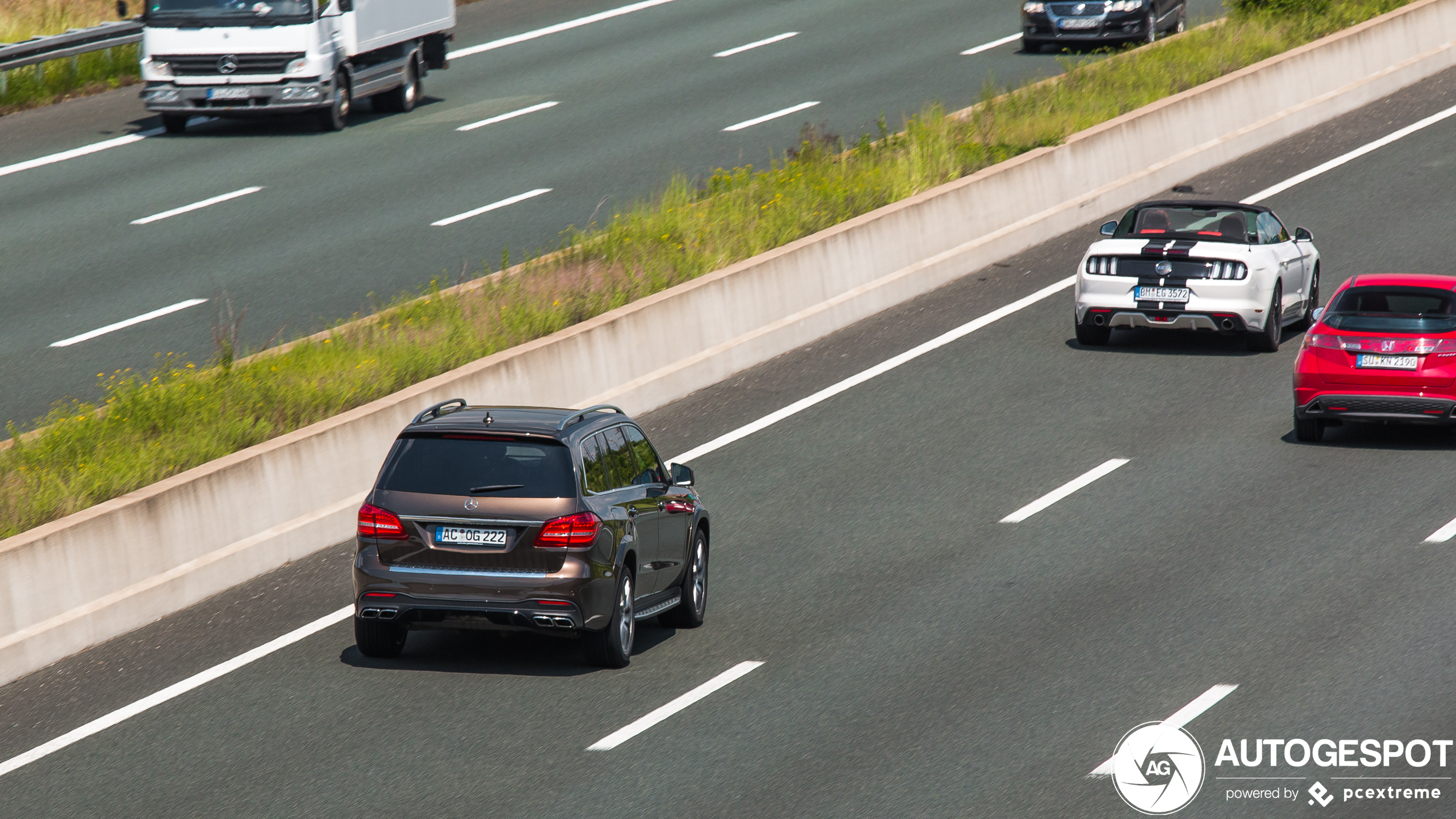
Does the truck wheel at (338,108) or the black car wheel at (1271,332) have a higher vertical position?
the truck wheel at (338,108)

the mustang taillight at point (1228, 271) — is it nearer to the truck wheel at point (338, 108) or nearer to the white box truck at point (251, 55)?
the white box truck at point (251, 55)

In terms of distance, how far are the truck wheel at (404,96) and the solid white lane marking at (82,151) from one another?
2.97 m

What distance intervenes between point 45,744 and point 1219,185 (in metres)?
22.2

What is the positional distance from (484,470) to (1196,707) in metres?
4.40

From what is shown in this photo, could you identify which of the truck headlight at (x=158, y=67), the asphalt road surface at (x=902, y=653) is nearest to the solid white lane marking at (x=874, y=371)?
the asphalt road surface at (x=902, y=653)

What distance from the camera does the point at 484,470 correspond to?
1204cm

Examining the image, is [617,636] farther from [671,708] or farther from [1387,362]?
[1387,362]

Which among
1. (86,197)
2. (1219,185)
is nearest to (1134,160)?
(1219,185)

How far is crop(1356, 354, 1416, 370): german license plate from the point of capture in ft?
60.2

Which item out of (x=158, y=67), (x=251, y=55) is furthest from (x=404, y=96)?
(x=158, y=67)

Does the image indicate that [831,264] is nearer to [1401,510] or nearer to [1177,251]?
[1177,251]

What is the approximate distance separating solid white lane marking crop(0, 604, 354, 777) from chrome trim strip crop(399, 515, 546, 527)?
1.69 metres

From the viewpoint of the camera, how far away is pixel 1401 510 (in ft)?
52.9

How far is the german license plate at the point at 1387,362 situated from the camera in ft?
60.2
